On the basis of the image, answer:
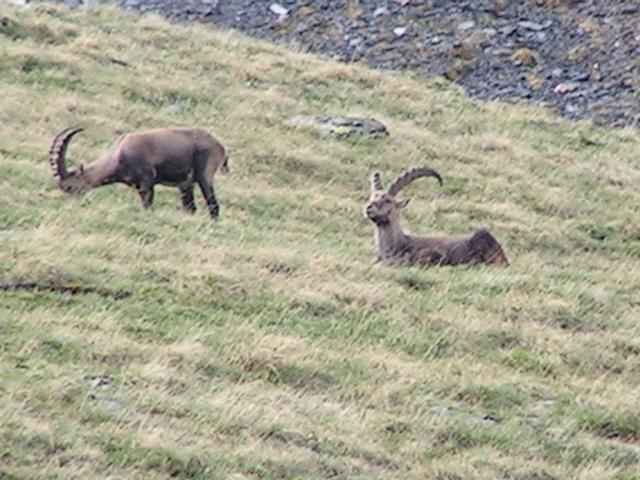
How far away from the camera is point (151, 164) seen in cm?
1853

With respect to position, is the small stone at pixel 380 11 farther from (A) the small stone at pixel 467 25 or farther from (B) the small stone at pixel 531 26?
(B) the small stone at pixel 531 26

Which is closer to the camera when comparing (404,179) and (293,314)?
(293,314)

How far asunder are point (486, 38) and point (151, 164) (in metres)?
23.2

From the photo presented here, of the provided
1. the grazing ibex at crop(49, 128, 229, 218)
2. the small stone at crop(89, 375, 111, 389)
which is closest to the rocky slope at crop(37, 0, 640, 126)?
the grazing ibex at crop(49, 128, 229, 218)

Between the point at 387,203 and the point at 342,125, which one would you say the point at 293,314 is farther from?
the point at 342,125

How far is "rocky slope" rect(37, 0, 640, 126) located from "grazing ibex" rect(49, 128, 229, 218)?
18.0 m

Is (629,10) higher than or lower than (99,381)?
lower

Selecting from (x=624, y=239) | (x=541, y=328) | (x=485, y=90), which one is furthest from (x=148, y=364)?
(x=485, y=90)

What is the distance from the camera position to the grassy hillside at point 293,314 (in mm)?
10609

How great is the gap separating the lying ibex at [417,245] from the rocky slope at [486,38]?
57.3 ft

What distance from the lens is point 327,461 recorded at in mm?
10414

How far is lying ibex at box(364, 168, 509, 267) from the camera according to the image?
1816 centimetres

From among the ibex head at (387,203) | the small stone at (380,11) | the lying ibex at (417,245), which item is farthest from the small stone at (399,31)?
the lying ibex at (417,245)

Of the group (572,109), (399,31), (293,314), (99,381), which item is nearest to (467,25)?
(399,31)
